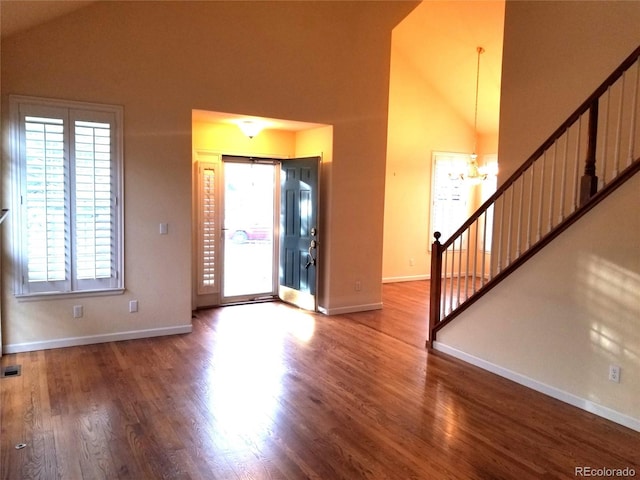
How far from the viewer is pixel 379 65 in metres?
6.27

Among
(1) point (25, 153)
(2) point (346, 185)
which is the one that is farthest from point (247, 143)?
(1) point (25, 153)

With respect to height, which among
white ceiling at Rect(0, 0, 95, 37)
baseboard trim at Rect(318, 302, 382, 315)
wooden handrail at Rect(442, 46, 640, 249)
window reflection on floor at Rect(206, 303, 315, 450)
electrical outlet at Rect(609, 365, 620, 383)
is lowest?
window reflection on floor at Rect(206, 303, 315, 450)

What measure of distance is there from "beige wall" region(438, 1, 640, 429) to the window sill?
3448 millimetres

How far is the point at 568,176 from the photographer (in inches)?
168

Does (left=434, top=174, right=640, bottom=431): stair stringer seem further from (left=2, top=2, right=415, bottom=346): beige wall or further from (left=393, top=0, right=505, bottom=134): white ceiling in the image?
(left=393, top=0, right=505, bottom=134): white ceiling

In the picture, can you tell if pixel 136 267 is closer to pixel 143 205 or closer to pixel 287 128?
pixel 143 205

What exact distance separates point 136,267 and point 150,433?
231 cm

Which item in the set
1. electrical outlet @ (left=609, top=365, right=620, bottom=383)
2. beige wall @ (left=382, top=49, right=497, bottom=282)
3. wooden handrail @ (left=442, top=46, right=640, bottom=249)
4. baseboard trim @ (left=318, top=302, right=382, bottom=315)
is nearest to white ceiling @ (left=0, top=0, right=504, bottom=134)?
beige wall @ (left=382, top=49, right=497, bottom=282)

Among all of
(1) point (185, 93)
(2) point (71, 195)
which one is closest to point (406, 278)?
(1) point (185, 93)

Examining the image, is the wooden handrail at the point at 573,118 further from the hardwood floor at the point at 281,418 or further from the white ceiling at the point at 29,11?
the white ceiling at the point at 29,11

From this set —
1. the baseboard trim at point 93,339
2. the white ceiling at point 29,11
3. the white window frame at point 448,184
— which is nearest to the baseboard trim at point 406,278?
the white window frame at point 448,184

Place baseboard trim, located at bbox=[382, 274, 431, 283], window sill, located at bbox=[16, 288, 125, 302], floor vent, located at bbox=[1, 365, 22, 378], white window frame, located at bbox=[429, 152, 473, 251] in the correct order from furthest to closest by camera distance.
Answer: white window frame, located at bbox=[429, 152, 473, 251]
baseboard trim, located at bbox=[382, 274, 431, 283]
window sill, located at bbox=[16, 288, 125, 302]
floor vent, located at bbox=[1, 365, 22, 378]
